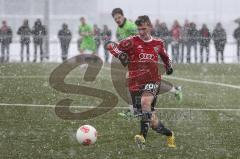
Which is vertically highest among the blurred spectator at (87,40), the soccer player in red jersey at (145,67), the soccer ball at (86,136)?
the blurred spectator at (87,40)

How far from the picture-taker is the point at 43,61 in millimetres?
32688

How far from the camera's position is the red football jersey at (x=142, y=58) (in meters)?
10.5

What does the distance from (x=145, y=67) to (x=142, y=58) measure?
147 millimetres

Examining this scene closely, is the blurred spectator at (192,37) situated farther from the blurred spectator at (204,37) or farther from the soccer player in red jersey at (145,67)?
the soccer player in red jersey at (145,67)

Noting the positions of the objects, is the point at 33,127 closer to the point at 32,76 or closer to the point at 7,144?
the point at 7,144

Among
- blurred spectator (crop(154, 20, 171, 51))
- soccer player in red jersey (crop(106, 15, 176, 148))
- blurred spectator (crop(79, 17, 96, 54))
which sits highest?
blurred spectator (crop(154, 20, 171, 51))

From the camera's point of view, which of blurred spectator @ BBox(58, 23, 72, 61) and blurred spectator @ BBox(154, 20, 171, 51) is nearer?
blurred spectator @ BBox(154, 20, 171, 51)

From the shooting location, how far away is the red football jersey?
10461 millimetres

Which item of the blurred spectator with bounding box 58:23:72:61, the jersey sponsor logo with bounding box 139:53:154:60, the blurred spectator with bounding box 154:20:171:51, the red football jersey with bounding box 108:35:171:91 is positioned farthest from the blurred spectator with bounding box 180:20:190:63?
the jersey sponsor logo with bounding box 139:53:154:60

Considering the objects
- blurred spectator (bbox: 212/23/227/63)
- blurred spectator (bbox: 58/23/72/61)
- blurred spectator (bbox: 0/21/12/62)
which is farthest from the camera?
blurred spectator (bbox: 58/23/72/61)

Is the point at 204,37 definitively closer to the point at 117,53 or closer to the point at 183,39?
the point at 183,39

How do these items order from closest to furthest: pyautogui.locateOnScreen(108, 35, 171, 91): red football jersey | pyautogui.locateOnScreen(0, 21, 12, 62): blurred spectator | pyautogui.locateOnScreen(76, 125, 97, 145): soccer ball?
pyautogui.locateOnScreen(76, 125, 97, 145): soccer ball, pyautogui.locateOnScreen(108, 35, 171, 91): red football jersey, pyautogui.locateOnScreen(0, 21, 12, 62): blurred spectator

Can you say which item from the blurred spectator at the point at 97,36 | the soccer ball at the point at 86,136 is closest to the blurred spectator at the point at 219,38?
the blurred spectator at the point at 97,36

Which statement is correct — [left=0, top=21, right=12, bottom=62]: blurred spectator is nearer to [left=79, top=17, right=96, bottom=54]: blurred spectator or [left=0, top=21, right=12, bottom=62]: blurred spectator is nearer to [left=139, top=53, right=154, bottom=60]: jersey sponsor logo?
[left=79, top=17, right=96, bottom=54]: blurred spectator
